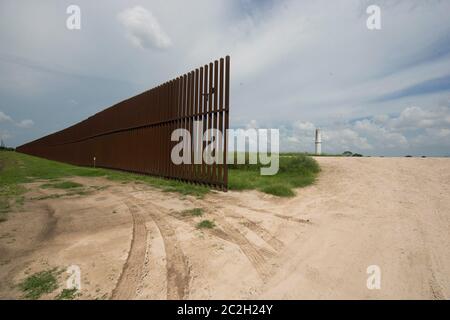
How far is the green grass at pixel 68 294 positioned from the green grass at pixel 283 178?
15.8 feet

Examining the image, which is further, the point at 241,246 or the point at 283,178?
the point at 283,178

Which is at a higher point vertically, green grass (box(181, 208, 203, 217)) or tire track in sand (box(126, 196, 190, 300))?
green grass (box(181, 208, 203, 217))

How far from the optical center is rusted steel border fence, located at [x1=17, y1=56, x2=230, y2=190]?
739cm

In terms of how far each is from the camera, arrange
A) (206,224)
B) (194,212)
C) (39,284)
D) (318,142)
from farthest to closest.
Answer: (318,142), (194,212), (206,224), (39,284)

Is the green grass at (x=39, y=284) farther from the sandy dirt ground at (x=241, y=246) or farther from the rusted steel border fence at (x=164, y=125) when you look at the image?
the rusted steel border fence at (x=164, y=125)

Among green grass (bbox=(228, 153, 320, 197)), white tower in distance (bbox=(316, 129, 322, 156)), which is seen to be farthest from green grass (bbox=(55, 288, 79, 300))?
white tower in distance (bbox=(316, 129, 322, 156))

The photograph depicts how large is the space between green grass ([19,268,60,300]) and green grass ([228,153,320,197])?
4.87 meters

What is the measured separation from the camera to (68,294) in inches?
82.4

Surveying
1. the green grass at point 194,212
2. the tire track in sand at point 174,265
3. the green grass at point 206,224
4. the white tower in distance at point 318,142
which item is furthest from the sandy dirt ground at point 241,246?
the white tower in distance at point 318,142

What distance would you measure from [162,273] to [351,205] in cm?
432

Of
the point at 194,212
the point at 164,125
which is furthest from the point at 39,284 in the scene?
the point at 164,125

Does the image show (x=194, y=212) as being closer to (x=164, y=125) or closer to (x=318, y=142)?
(x=164, y=125)

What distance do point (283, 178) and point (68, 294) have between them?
6.84 m

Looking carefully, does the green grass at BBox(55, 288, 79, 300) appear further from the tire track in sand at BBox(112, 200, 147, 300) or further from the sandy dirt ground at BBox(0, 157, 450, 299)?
the tire track in sand at BBox(112, 200, 147, 300)
